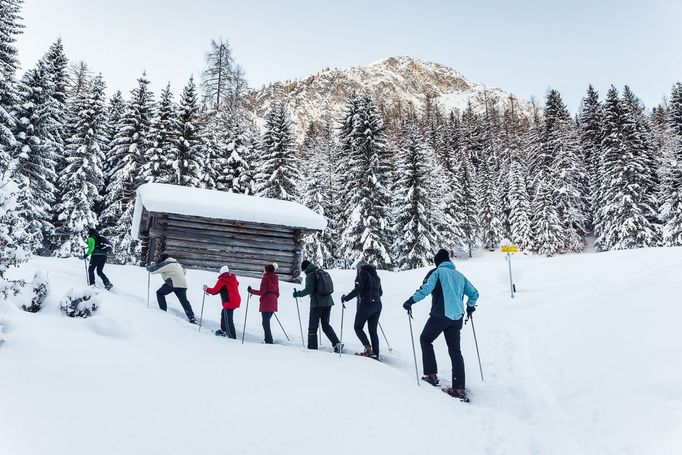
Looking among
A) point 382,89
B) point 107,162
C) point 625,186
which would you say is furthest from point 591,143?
point 382,89

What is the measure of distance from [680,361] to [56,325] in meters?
8.47

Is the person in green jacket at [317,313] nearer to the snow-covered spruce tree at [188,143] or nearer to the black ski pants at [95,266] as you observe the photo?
the black ski pants at [95,266]

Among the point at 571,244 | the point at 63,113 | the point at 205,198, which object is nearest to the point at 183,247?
the point at 205,198

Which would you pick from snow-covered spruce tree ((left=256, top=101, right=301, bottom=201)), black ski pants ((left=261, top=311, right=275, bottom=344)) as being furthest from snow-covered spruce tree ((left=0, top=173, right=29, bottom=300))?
snow-covered spruce tree ((left=256, top=101, right=301, bottom=201))

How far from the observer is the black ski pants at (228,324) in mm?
9060

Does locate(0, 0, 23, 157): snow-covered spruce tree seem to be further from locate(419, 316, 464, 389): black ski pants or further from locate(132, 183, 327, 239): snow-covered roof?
locate(419, 316, 464, 389): black ski pants

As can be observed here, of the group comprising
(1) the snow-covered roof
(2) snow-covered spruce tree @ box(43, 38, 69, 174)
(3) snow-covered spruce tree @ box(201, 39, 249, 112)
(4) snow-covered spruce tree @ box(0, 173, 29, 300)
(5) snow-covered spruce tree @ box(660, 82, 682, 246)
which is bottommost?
(4) snow-covered spruce tree @ box(0, 173, 29, 300)

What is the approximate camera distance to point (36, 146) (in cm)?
→ 2453

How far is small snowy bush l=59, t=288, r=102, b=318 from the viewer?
6746 millimetres

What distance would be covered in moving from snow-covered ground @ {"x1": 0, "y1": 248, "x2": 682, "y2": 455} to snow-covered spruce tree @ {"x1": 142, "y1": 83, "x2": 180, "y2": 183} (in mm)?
19157

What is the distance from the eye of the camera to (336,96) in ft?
473

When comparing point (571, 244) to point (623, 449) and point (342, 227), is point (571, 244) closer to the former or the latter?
point (342, 227)

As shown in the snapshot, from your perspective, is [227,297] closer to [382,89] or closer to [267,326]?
[267,326]

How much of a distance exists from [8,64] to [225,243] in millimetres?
18083
